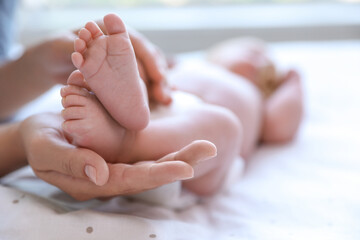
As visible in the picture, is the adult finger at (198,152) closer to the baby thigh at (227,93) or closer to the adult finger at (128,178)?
the adult finger at (128,178)

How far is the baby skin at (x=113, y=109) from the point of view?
479 millimetres

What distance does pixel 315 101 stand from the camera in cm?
123

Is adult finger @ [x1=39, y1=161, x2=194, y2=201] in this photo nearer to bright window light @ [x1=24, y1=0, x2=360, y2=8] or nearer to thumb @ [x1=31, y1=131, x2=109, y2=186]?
thumb @ [x1=31, y1=131, x2=109, y2=186]

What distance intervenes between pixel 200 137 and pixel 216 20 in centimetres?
138

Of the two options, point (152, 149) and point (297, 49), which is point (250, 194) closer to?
point (152, 149)

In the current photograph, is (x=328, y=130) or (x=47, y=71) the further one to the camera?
(x=328, y=130)

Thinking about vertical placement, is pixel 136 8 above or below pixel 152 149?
above

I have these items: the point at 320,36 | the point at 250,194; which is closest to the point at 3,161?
the point at 250,194

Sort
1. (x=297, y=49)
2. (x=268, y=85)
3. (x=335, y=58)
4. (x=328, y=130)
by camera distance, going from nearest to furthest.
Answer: (x=328, y=130), (x=268, y=85), (x=335, y=58), (x=297, y=49)

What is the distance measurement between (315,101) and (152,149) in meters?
0.80

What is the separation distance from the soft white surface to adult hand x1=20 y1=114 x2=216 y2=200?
44mm

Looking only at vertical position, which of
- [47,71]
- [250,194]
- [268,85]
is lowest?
[250,194]

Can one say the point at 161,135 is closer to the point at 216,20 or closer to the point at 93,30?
the point at 93,30

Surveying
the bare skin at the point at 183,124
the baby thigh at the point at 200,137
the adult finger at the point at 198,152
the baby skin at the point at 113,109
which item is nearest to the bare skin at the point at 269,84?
the bare skin at the point at 183,124
